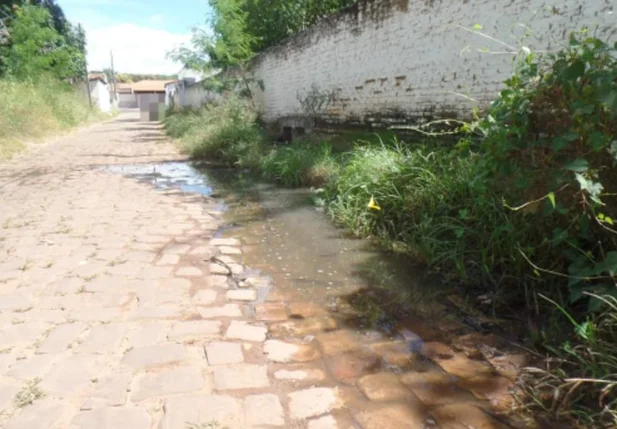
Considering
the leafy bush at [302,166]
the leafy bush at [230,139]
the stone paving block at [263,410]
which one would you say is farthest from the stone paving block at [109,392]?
the leafy bush at [230,139]

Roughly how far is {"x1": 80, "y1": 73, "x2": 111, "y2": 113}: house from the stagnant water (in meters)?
31.4

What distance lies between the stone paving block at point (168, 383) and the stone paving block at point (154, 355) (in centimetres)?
9

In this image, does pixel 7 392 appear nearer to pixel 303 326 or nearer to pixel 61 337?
pixel 61 337

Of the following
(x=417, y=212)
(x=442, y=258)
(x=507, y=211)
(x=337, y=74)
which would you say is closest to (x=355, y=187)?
(x=417, y=212)

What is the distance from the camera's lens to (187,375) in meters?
2.05

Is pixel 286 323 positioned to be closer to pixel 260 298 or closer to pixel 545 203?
pixel 260 298

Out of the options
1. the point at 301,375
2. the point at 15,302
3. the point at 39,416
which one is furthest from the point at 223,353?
the point at 15,302

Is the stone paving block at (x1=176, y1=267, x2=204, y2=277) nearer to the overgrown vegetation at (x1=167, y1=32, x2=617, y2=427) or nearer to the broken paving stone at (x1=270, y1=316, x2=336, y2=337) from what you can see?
the broken paving stone at (x1=270, y1=316, x2=336, y2=337)

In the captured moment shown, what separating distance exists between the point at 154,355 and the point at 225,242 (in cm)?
198

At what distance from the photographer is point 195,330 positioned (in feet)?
8.12

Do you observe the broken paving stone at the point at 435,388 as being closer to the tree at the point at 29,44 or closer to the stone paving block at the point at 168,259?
the stone paving block at the point at 168,259

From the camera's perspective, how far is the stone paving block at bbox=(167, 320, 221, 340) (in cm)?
240

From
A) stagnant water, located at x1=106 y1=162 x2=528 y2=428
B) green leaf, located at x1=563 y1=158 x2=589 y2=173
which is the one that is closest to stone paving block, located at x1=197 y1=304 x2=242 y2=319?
stagnant water, located at x1=106 y1=162 x2=528 y2=428

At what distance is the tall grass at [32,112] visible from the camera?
37.8 ft
